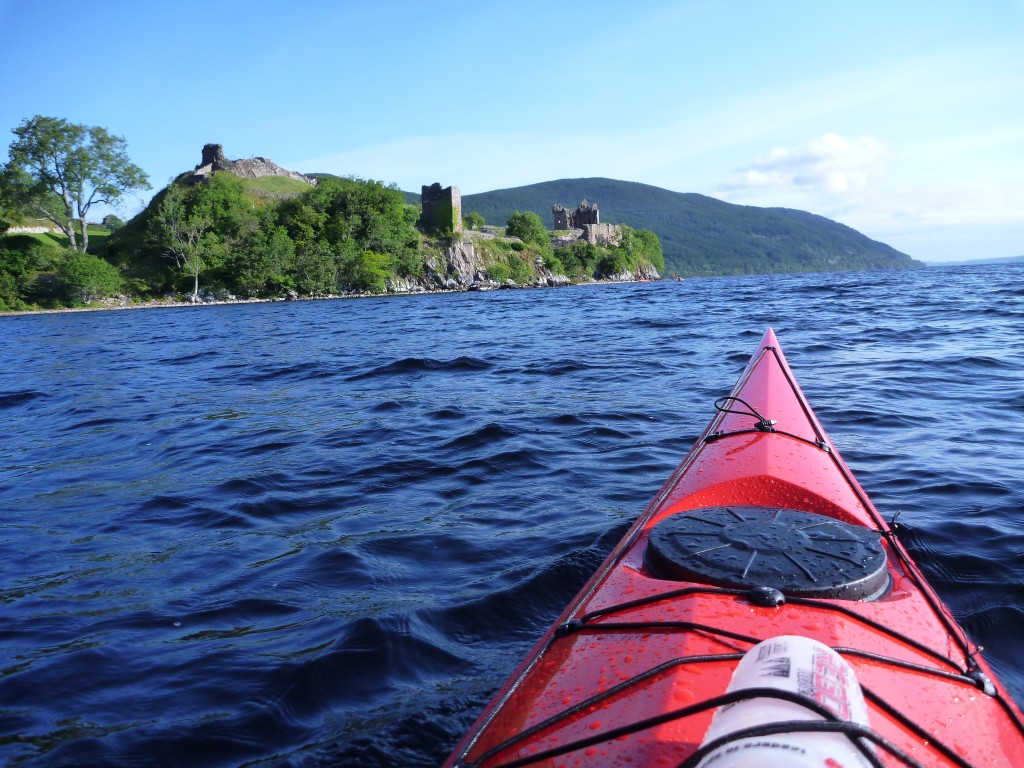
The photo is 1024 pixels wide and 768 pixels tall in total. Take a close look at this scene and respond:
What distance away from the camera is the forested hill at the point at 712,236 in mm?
166000

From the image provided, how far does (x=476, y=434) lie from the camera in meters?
6.22

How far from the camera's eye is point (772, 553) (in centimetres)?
202

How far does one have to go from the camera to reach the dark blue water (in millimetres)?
2500

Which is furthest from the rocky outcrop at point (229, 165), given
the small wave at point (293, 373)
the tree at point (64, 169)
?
the small wave at point (293, 373)

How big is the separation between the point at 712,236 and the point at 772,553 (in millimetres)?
191391

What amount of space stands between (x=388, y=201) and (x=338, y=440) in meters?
55.3

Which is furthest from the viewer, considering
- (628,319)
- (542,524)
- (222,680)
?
(628,319)

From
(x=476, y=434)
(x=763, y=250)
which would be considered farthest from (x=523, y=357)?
(x=763, y=250)

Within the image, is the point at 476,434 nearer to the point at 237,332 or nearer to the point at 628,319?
the point at 628,319

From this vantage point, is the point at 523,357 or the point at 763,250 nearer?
the point at 523,357

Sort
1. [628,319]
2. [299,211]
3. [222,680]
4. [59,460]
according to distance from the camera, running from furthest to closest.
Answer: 1. [299,211]
2. [628,319]
3. [59,460]
4. [222,680]

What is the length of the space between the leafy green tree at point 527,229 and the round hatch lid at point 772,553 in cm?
7518

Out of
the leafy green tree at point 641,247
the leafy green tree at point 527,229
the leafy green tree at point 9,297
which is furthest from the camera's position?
the leafy green tree at point 641,247

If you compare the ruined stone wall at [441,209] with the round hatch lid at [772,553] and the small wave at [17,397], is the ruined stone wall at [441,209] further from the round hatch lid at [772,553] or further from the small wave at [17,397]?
the round hatch lid at [772,553]
